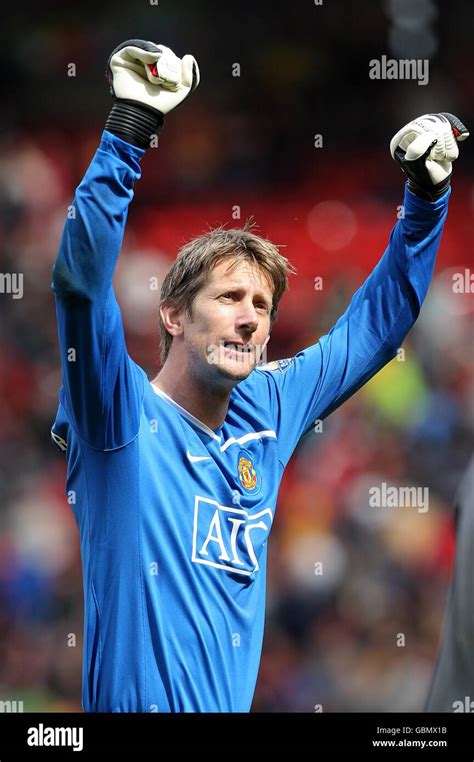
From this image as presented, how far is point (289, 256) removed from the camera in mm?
3936

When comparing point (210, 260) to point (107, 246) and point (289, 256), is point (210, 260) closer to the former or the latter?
point (107, 246)

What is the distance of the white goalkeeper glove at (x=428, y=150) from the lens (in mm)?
1984

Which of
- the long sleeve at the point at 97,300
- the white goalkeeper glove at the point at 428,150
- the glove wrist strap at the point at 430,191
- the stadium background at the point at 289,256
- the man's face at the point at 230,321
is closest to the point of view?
the long sleeve at the point at 97,300

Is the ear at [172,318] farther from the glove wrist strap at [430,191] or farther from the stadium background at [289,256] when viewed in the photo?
the stadium background at [289,256]

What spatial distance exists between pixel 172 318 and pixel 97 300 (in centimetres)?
42

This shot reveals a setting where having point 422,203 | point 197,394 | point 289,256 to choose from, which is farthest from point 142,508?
point 289,256

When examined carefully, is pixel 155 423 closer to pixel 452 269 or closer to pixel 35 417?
pixel 35 417

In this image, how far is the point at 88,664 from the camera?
71.8 inches

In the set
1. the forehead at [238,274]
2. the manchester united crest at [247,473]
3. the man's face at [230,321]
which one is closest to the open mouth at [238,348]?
the man's face at [230,321]

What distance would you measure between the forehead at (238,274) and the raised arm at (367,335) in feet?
0.90

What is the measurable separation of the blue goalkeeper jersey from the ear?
0.15m

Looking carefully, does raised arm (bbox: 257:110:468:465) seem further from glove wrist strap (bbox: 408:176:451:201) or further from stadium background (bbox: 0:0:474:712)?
stadium background (bbox: 0:0:474:712)

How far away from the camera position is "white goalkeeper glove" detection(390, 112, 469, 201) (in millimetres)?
1984

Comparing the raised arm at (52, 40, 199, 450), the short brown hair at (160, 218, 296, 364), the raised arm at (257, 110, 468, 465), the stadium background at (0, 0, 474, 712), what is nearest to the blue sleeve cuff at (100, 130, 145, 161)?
the raised arm at (52, 40, 199, 450)
